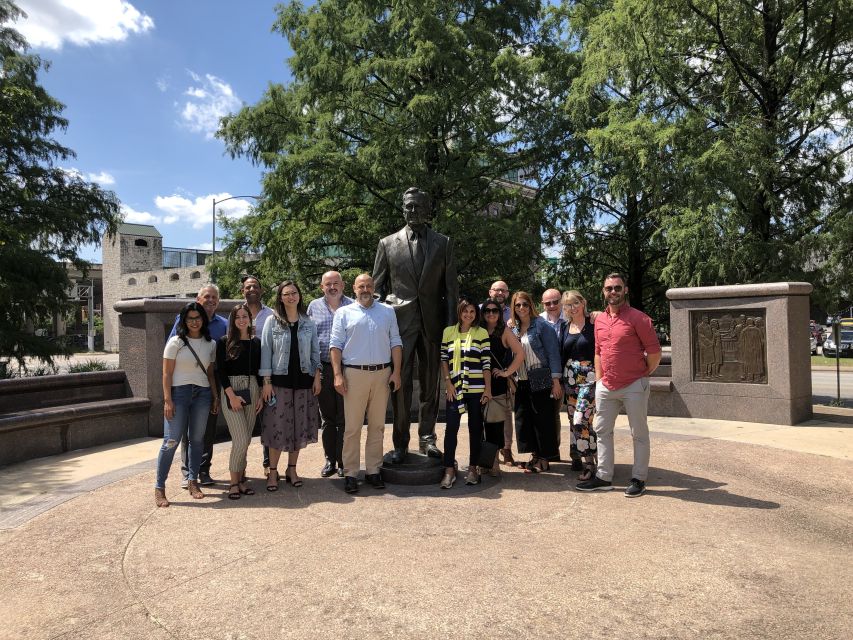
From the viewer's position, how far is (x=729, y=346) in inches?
365

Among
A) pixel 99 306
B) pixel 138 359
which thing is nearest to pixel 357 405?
pixel 138 359

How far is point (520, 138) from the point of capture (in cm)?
1673

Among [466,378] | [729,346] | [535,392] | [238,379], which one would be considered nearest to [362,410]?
[466,378]

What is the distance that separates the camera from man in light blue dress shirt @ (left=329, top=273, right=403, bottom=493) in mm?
5211

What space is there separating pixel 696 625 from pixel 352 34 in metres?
16.0

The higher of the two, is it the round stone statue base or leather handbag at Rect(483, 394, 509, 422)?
leather handbag at Rect(483, 394, 509, 422)

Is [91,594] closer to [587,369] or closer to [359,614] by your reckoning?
[359,614]

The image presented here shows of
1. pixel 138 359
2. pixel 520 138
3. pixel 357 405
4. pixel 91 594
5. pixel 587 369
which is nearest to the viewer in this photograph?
pixel 91 594

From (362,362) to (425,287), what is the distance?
1.01 metres

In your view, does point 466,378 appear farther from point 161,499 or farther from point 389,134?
point 389,134

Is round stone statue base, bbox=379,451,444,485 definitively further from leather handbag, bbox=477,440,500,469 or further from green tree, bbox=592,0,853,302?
green tree, bbox=592,0,853,302

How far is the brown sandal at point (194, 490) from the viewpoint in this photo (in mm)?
5211

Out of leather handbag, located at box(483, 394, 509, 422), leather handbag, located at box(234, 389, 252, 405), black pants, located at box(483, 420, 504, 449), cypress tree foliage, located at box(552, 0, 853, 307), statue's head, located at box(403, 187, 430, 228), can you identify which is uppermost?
cypress tree foliage, located at box(552, 0, 853, 307)

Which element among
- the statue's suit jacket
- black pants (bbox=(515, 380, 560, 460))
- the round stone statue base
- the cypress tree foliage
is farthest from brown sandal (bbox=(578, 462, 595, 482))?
the cypress tree foliage
